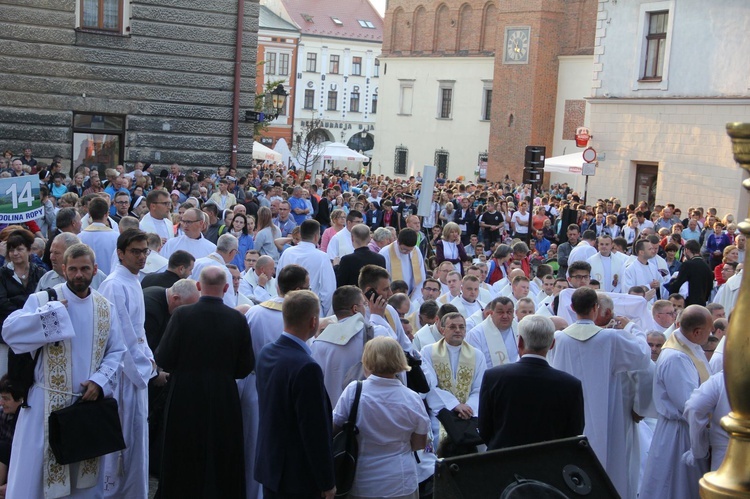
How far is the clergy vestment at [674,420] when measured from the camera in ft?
23.8

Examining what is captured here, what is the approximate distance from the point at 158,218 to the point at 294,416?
6469 mm

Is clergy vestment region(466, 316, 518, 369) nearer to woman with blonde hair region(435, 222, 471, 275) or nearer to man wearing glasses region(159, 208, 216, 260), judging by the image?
man wearing glasses region(159, 208, 216, 260)

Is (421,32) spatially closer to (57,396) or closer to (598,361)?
(598,361)

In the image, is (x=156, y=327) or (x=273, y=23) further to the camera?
(x=273, y=23)

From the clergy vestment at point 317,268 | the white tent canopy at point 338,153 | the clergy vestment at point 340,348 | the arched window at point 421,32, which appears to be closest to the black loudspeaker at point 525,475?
the clergy vestment at point 340,348

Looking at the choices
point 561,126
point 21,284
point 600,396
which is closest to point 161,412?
point 21,284

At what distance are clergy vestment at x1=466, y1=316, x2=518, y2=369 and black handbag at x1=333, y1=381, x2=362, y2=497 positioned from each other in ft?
9.40

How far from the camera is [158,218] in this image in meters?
11.8

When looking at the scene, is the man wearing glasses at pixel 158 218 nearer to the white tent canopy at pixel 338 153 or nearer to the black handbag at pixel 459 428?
the black handbag at pixel 459 428

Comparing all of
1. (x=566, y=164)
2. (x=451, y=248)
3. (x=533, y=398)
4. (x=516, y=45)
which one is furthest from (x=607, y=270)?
(x=516, y=45)

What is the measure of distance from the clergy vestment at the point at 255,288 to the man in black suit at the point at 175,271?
5.61 ft

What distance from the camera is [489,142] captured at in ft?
170

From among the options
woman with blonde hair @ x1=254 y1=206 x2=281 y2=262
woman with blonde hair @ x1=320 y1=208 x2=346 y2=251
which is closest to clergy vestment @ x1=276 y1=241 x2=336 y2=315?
woman with blonde hair @ x1=254 y1=206 x2=281 y2=262

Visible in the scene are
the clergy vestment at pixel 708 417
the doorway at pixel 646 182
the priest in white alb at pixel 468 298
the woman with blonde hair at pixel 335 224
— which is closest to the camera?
the clergy vestment at pixel 708 417
